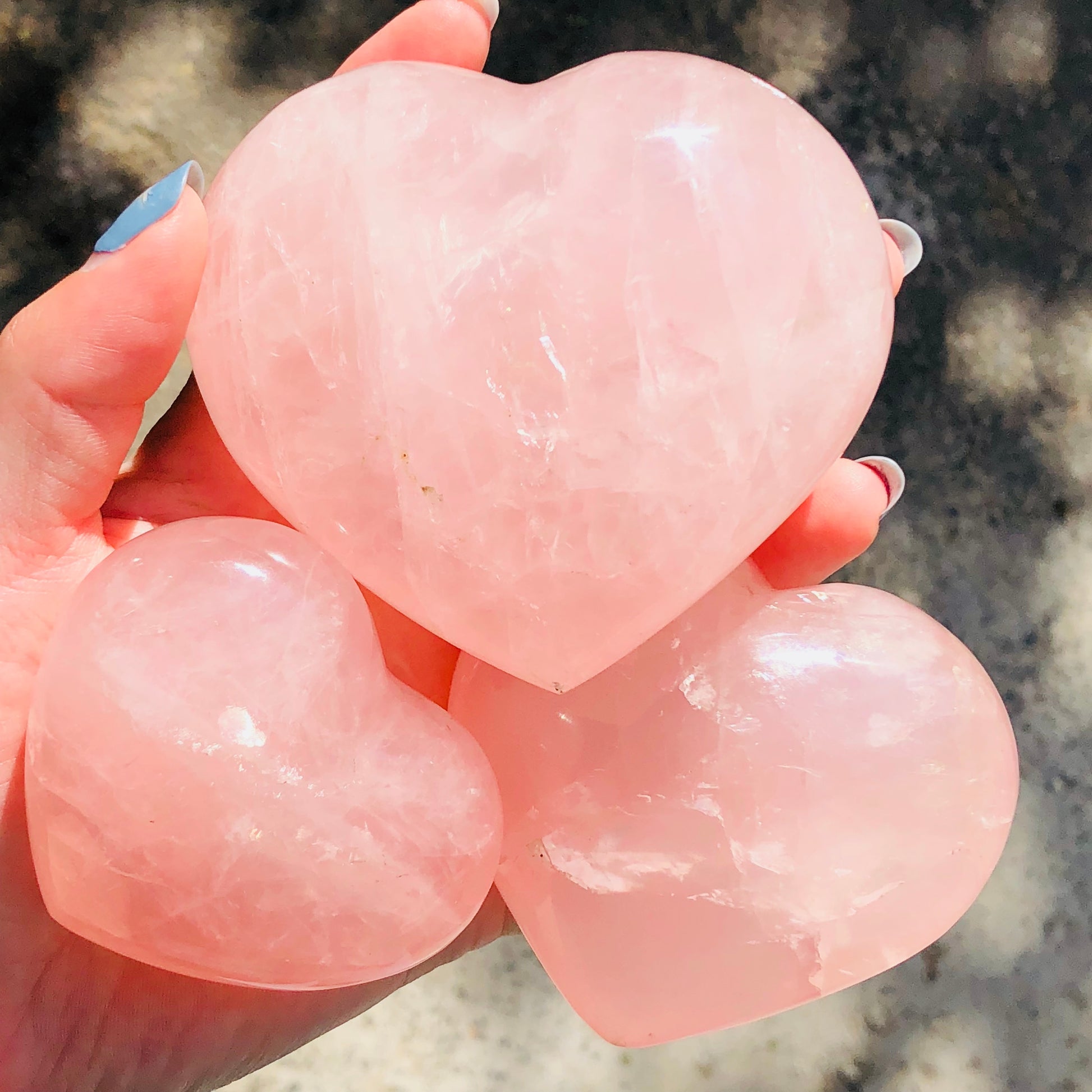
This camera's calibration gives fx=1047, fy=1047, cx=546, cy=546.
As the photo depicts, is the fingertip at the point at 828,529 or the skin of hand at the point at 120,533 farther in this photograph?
the fingertip at the point at 828,529

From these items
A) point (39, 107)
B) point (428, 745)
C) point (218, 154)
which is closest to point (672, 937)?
point (428, 745)

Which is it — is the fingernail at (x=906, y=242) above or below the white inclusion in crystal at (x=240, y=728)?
below

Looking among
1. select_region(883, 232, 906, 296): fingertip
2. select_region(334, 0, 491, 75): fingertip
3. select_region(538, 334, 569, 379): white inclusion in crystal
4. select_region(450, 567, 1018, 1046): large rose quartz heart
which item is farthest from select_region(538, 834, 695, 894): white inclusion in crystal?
select_region(334, 0, 491, 75): fingertip

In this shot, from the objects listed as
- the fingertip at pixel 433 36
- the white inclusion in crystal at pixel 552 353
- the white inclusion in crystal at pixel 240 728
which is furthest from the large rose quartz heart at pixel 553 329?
the fingertip at pixel 433 36

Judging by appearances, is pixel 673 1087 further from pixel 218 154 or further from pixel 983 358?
pixel 218 154

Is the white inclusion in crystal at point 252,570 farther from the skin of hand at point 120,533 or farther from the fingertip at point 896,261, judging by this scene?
the fingertip at point 896,261

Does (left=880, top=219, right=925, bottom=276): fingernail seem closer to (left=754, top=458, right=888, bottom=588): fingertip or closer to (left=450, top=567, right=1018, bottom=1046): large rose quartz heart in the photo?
(left=754, top=458, right=888, bottom=588): fingertip

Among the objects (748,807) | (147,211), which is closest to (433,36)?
(147,211)
